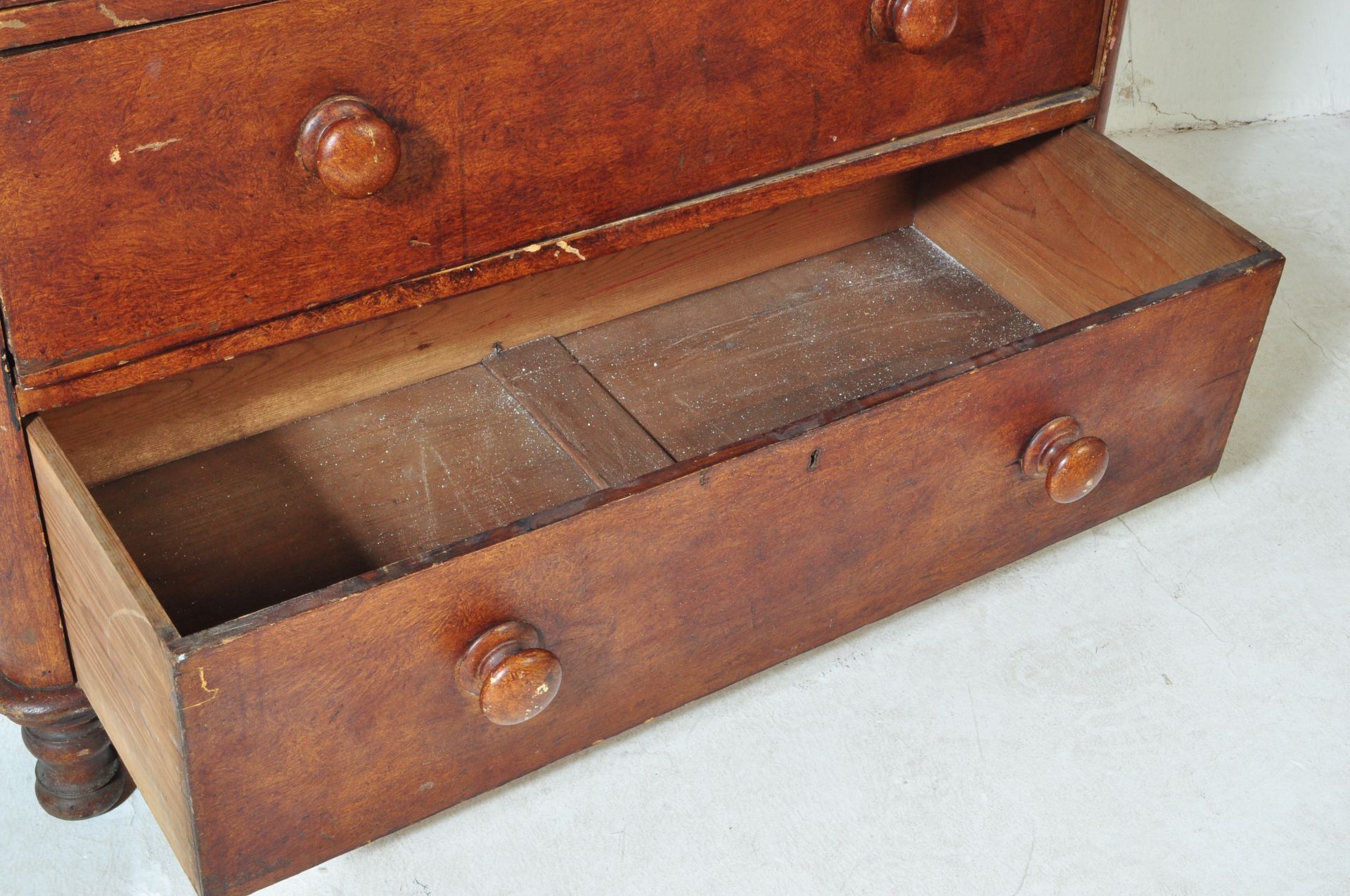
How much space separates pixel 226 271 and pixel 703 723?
0.55 meters

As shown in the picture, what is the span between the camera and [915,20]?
49.1 inches

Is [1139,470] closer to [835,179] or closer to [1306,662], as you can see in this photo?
[1306,662]

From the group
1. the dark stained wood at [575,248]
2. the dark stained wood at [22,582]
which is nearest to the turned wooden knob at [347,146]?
the dark stained wood at [575,248]

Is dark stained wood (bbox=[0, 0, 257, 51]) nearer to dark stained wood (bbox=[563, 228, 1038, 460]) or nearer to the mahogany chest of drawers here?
the mahogany chest of drawers

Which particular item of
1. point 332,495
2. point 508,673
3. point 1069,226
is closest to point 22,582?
point 332,495

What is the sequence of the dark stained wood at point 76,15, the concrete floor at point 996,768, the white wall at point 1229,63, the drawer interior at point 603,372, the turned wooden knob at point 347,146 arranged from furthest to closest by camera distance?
the white wall at point 1229,63 < the drawer interior at point 603,372 < the concrete floor at point 996,768 < the turned wooden knob at point 347,146 < the dark stained wood at point 76,15

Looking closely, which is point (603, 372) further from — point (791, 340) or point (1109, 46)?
point (1109, 46)

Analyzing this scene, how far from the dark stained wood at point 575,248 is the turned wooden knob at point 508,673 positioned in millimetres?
272

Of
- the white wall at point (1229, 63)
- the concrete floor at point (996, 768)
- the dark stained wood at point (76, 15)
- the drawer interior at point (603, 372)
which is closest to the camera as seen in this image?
the dark stained wood at point (76, 15)

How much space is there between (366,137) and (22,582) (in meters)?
0.44

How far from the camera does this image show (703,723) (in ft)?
4.32

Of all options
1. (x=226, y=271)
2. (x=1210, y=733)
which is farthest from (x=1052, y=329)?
(x=226, y=271)

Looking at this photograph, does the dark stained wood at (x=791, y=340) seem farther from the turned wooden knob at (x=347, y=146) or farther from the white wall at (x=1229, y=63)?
the white wall at (x=1229, y=63)

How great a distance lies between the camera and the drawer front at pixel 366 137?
97 cm
